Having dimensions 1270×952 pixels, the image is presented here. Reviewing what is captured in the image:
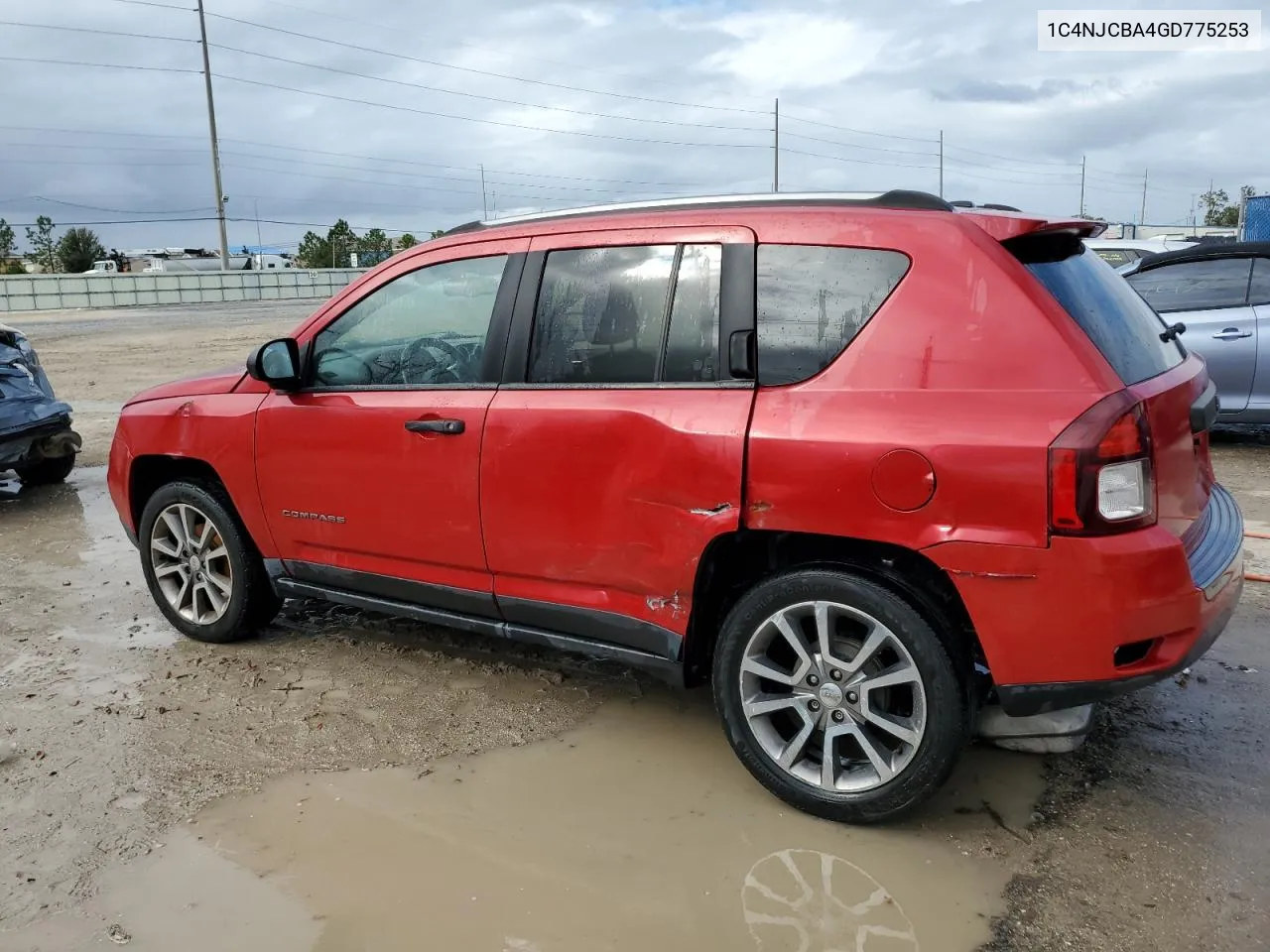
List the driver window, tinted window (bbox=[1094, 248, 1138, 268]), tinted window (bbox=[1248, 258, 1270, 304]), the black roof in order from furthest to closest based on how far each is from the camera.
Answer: tinted window (bbox=[1094, 248, 1138, 268]) < the black roof < tinted window (bbox=[1248, 258, 1270, 304]) < the driver window

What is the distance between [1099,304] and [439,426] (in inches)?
86.7

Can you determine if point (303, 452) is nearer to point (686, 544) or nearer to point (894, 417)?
point (686, 544)

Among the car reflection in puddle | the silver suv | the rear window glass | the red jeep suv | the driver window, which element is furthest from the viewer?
the silver suv

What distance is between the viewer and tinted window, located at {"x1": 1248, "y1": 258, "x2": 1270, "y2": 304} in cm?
805

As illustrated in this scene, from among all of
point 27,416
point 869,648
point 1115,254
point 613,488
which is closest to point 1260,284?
point 1115,254

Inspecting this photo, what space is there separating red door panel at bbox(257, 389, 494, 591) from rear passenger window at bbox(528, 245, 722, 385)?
346 millimetres

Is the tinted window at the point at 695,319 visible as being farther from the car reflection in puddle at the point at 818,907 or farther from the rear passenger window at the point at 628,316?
the car reflection in puddle at the point at 818,907

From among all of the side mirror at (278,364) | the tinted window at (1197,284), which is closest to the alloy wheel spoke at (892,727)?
the side mirror at (278,364)

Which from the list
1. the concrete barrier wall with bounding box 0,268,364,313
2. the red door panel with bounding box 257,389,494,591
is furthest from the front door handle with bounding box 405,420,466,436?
the concrete barrier wall with bounding box 0,268,364,313

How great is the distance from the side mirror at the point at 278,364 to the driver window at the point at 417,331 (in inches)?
3.1

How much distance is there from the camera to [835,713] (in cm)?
306

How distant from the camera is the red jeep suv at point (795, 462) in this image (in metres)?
2.70

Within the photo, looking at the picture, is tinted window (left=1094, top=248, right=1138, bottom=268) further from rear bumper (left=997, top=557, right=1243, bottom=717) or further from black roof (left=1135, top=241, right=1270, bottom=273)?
rear bumper (left=997, top=557, right=1243, bottom=717)

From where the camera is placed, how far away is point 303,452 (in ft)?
13.5
